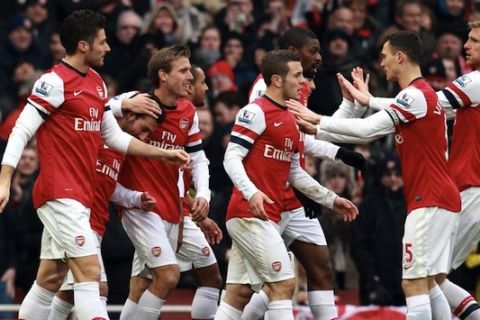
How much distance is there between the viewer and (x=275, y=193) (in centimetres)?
1361

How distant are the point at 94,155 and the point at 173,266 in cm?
136

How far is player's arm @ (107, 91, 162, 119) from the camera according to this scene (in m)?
13.4

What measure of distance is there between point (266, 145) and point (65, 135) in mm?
1778

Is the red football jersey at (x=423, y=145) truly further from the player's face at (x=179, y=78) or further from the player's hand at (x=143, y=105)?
the player's hand at (x=143, y=105)

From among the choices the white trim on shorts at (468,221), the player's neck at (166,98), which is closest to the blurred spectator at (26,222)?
the player's neck at (166,98)

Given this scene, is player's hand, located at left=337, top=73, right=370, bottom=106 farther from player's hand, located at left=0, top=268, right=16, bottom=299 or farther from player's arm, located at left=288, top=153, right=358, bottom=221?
player's hand, located at left=0, top=268, right=16, bottom=299

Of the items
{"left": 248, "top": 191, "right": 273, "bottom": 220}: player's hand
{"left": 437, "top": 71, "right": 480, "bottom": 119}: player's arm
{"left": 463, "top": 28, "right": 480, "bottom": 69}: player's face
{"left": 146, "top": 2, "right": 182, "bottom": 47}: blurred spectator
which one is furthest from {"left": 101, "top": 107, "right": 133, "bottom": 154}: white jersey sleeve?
{"left": 146, "top": 2, "right": 182, "bottom": 47}: blurred spectator

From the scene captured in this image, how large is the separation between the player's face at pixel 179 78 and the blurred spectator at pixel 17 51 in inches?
228

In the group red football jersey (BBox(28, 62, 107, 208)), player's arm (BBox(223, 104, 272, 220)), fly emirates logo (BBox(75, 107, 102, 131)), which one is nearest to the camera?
red football jersey (BBox(28, 62, 107, 208))

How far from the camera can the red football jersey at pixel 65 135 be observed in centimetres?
1258

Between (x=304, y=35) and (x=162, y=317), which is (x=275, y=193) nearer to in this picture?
(x=304, y=35)

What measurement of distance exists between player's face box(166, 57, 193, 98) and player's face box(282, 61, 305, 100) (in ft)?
2.83

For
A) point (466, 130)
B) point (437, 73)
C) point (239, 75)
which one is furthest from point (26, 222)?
point (466, 130)

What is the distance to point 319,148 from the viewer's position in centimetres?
1416
